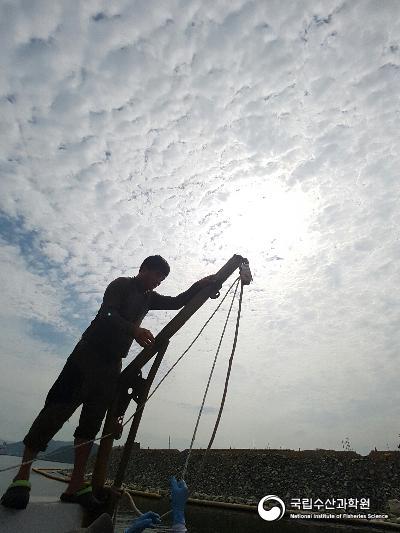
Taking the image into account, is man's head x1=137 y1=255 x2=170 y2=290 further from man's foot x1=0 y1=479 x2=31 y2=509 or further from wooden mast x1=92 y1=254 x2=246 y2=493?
Result: man's foot x1=0 y1=479 x2=31 y2=509

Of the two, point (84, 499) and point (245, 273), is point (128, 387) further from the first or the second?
point (245, 273)

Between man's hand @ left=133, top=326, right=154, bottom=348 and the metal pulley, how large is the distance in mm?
1334

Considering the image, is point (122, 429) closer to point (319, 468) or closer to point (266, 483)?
point (319, 468)

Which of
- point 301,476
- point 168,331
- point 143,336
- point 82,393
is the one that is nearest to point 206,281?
point 168,331

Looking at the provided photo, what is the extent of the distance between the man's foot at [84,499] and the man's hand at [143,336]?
1.52 meters

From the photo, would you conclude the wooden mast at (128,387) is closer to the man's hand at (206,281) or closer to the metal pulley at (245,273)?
the man's hand at (206,281)

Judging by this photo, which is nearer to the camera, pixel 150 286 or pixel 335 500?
pixel 150 286

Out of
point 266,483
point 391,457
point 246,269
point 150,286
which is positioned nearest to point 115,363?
point 150,286

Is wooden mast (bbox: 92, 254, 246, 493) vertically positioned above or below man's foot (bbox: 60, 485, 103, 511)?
above

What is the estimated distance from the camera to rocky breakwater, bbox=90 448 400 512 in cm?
1405

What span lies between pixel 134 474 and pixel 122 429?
34460 mm

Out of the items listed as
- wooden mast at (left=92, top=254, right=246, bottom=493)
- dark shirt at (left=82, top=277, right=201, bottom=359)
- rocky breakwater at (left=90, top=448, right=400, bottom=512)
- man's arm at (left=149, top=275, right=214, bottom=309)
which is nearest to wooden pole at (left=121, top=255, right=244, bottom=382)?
wooden mast at (left=92, top=254, right=246, bottom=493)

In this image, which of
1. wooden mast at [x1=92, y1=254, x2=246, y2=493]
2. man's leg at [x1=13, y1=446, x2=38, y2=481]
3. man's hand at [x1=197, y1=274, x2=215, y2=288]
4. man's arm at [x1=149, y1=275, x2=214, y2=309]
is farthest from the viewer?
man's arm at [x1=149, y1=275, x2=214, y2=309]

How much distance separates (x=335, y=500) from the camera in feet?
47.0
